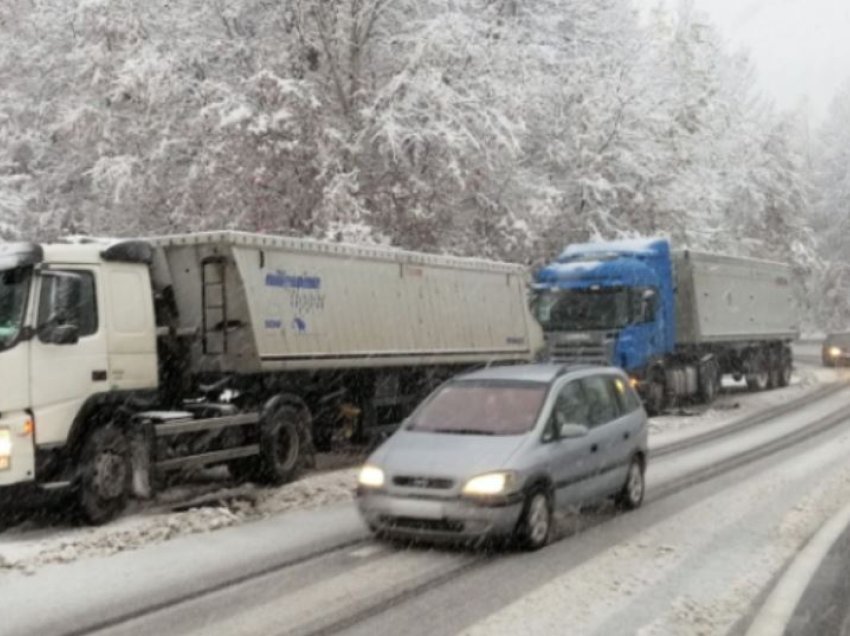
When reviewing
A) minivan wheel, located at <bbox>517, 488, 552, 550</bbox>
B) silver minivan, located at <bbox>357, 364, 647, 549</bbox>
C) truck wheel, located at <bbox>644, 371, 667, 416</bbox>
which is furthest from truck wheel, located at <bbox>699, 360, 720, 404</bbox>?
minivan wheel, located at <bbox>517, 488, 552, 550</bbox>

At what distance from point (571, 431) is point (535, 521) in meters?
0.90

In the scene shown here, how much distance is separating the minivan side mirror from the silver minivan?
0.04ft

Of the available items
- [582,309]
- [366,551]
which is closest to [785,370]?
[582,309]

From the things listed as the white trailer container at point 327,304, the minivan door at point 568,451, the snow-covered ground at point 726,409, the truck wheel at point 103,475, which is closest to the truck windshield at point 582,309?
the snow-covered ground at point 726,409

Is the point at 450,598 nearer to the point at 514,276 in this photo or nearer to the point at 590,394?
the point at 590,394

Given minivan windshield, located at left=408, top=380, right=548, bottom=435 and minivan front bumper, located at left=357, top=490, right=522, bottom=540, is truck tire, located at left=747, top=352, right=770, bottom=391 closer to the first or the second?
minivan windshield, located at left=408, top=380, right=548, bottom=435

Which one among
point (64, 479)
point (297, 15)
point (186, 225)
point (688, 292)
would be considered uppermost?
point (297, 15)

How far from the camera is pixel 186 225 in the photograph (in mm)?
22141

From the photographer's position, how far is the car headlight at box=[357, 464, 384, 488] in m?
9.37

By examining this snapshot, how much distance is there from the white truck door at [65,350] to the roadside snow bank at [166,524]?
3.20ft

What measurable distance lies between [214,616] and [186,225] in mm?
15684

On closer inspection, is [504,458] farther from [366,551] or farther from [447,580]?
[366,551]

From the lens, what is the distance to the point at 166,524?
10.6m

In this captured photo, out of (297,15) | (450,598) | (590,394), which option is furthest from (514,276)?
(450,598)
